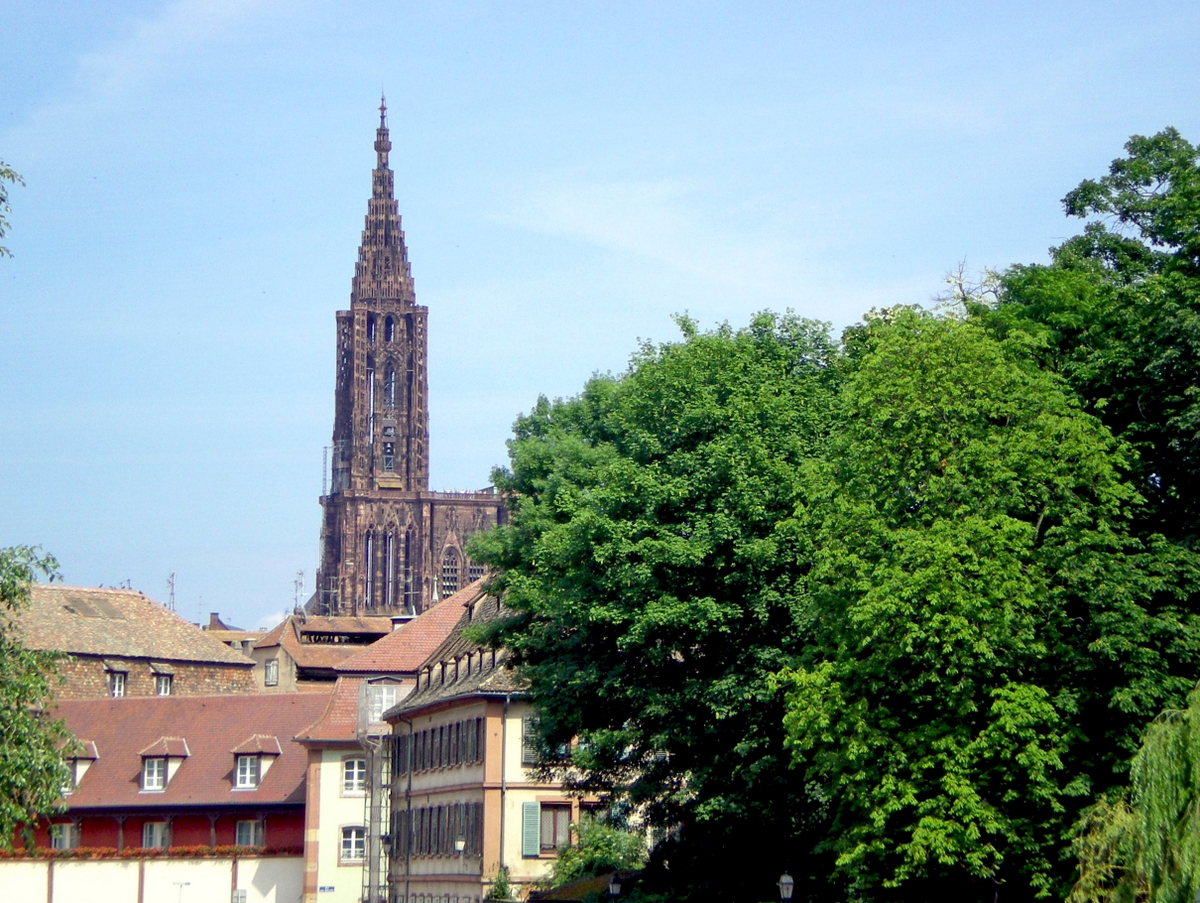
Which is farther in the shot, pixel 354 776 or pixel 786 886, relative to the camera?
pixel 354 776

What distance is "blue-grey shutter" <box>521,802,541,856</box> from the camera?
5388 centimetres

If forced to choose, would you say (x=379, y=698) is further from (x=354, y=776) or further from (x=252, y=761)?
(x=252, y=761)

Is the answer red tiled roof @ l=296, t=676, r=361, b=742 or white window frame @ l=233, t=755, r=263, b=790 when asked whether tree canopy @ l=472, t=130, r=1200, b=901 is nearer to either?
red tiled roof @ l=296, t=676, r=361, b=742

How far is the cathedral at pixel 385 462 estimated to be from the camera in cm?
16000

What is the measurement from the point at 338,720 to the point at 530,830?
50.4ft

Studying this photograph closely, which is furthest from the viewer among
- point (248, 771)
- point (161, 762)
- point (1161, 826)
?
point (161, 762)

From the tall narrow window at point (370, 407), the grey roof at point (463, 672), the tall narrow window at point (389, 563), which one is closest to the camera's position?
the grey roof at point (463, 672)

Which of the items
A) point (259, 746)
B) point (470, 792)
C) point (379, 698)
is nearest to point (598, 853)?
point (470, 792)

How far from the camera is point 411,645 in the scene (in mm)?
72438

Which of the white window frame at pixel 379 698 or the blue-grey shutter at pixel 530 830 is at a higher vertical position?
the white window frame at pixel 379 698

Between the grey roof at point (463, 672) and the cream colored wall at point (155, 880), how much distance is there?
7.09 metres

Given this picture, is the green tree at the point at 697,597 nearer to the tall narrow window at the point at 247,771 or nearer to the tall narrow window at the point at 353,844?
the tall narrow window at the point at 353,844

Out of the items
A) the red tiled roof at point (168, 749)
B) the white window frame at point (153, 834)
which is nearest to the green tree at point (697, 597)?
the white window frame at point (153, 834)

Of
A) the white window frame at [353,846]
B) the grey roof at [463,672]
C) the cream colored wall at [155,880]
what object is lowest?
the cream colored wall at [155,880]
